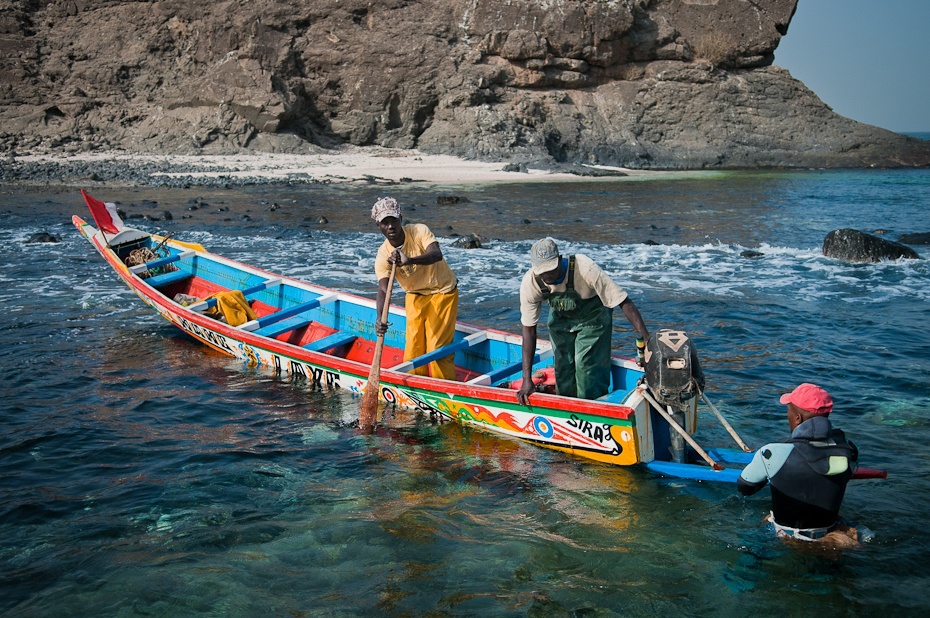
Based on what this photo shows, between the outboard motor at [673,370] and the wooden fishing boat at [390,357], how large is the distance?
132 mm

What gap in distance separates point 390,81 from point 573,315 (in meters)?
41.8

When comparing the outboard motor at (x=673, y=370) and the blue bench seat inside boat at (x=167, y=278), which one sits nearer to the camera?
the outboard motor at (x=673, y=370)

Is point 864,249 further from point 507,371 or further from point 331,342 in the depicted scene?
point 331,342

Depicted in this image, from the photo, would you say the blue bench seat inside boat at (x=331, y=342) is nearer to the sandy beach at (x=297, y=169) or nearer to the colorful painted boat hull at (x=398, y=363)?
the colorful painted boat hull at (x=398, y=363)

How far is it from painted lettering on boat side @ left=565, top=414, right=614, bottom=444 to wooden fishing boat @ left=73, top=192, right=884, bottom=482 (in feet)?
0.04

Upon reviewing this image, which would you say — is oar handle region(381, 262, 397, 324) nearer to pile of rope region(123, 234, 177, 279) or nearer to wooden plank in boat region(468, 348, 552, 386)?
wooden plank in boat region(468, 348, 552, 386)

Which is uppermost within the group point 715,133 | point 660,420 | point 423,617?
point 715,133

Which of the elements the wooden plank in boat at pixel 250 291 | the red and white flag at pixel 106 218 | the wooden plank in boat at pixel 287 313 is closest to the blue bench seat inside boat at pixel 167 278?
the red and white flag at pixel 106 218

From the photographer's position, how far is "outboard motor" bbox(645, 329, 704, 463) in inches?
237

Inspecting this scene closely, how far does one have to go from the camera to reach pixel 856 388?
9070 millimetres

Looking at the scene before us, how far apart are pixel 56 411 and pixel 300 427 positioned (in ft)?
Answer: 9.14

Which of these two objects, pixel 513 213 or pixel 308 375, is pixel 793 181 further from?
pixel 308 375

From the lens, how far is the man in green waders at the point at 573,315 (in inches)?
245

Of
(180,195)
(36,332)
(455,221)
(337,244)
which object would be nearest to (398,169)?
(180,195)
